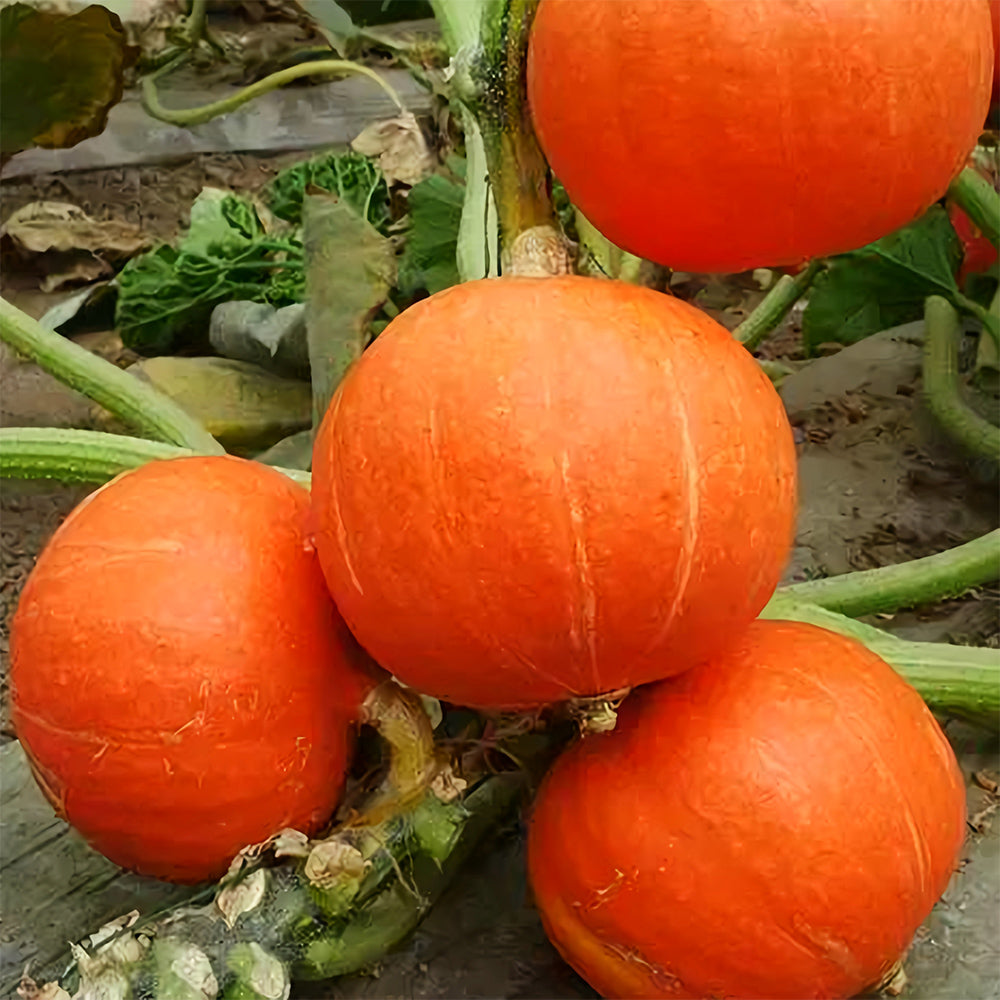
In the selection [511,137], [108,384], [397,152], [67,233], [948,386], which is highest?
[511,137]

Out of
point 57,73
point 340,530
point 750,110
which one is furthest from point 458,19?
point 57,73

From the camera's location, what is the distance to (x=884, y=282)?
146 centimetres

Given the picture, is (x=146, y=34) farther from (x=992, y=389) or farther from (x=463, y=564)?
(x=463, y=564)

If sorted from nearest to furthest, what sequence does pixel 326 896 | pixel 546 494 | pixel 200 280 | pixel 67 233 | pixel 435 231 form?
1. pixel 546 494
2. pixel 326 896
3. pixel 435 231
4. pixel 200 280
5. pixel 67 233

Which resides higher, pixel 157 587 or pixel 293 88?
pixel 157 587

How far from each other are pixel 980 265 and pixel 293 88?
4.79 feet

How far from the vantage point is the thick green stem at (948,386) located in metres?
1.34

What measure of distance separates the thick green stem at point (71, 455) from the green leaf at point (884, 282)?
27.6 inches

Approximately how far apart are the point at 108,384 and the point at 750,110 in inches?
22.0

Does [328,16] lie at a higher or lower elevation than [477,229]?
lower

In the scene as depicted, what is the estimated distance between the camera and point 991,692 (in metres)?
0.92

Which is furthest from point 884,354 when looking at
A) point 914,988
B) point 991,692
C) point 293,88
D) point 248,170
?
point 293,88

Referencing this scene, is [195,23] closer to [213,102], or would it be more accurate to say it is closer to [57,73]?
[213,102]

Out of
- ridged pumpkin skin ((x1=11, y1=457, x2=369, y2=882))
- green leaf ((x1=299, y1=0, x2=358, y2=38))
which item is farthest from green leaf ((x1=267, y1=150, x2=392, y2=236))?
ridged pumpkin skin ((x1=11, y1=457, x2=369, y2=882))
